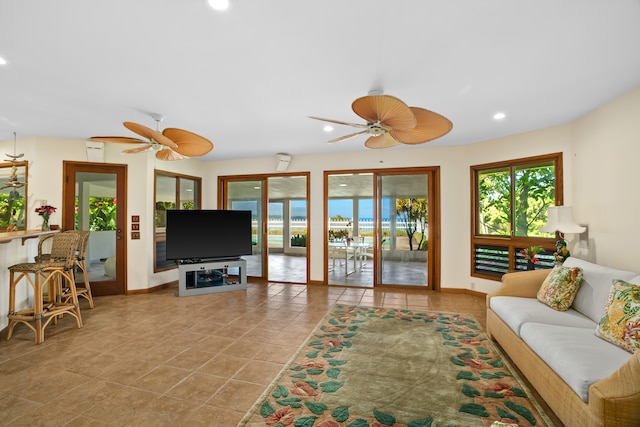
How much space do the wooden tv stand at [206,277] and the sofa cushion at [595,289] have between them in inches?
185

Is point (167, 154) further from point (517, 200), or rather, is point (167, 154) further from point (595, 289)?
point (517, 200)

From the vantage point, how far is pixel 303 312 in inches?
163

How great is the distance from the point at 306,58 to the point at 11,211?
5606 millimetres

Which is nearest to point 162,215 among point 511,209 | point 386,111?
point 386,111

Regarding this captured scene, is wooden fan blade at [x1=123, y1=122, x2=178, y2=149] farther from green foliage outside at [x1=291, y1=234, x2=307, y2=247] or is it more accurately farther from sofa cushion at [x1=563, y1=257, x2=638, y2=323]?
green foliage outside at [x1=291, y1=234, x2=307, y2=247]

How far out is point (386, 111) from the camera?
2.23 meters

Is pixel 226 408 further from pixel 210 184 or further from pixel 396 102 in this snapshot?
pixel 210 184

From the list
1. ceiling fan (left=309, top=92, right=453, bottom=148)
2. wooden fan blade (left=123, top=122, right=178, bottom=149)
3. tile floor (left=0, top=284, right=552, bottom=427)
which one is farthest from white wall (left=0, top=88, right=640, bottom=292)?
wooden fan blade (left=123, top=122, right=178, bottom=149)

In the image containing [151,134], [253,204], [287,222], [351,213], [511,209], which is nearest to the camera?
[151,134]

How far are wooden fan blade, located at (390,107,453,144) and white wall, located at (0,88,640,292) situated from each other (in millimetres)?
2041

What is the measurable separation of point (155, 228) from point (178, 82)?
11.2ft

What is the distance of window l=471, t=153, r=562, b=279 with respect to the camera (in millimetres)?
4176

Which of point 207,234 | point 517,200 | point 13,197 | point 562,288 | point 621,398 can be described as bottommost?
point 621,398

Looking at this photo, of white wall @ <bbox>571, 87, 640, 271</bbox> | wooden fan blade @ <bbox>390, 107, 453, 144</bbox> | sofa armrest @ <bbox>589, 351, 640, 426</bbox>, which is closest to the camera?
sofa armrest @ <bbox>589, 351, 640, 426</bbox>
